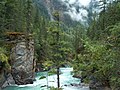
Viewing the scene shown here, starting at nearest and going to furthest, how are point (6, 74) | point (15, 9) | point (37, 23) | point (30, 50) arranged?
point (6, 74), point (30, 50), point (15, 9), point (37, 23)

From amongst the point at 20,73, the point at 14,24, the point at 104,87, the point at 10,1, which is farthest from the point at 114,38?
the point at 14,24

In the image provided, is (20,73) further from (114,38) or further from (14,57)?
(114,38)

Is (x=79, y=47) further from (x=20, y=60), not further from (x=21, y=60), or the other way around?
(x=20, y=60)

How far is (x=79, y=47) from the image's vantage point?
5925 centimetres

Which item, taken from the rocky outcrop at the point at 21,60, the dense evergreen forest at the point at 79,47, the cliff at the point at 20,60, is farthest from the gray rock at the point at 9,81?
the dense evergreen forest at the point at 79,47

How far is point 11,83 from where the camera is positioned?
40906 mm

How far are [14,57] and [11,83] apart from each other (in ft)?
15.6

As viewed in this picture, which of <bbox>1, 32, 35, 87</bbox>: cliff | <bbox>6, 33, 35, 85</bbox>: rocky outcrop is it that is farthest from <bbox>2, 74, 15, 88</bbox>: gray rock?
<bbox>6, 33, 35, 85</bbox>: rocky outcrop

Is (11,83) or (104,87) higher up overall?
(104,87)

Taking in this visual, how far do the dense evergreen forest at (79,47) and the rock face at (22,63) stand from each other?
1.19 meters

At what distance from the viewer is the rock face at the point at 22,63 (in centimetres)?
4309

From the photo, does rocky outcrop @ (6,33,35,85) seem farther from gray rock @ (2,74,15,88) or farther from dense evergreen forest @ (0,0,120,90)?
dense evergreen forest @ (0,0,120,90)

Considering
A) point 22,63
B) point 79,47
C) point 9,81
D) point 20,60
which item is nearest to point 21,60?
point 20,60

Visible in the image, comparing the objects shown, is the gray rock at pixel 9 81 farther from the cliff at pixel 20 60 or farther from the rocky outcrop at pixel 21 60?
the rocky outcrop at pixel 21 60
